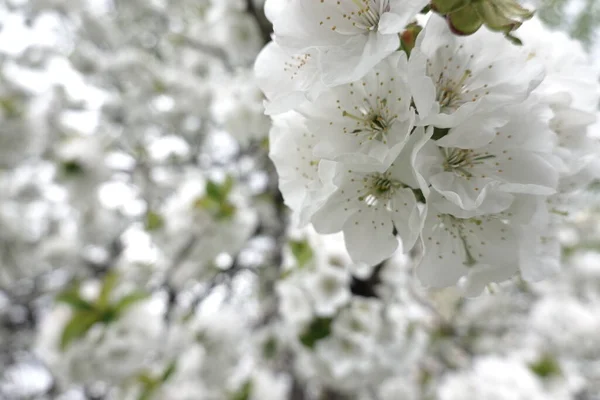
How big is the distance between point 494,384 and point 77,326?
1.61 metres

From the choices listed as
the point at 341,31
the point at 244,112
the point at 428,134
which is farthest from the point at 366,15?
the point at 244,112

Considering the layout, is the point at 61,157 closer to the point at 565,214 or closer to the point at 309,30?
the point at 309,30

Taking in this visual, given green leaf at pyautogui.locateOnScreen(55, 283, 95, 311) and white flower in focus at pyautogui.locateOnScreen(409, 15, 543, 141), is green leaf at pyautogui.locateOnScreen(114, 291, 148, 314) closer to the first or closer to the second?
green leaf at pyautogui.locateOnScreen(55, 283, 95, 311)

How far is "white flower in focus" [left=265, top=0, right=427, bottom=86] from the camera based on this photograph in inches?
16.5

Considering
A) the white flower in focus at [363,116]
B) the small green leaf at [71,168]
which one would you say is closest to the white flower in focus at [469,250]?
the white flower in focus at [363,116]

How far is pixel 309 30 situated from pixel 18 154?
2.11 m

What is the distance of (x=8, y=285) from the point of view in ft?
7.79

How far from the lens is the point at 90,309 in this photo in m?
1.43

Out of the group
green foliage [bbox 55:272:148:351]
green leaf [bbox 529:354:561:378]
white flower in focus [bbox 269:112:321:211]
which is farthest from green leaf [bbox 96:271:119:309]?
green leaf [bbox 529:354:561:378]

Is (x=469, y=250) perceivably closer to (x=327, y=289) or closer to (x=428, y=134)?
(x=428, y=134)

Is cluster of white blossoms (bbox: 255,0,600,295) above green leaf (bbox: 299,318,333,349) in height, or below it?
above

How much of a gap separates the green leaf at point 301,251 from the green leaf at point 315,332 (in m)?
0.19

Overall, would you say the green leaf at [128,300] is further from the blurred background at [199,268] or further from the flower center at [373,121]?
the flower center at [373,121]

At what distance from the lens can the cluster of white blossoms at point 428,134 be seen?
0.43 metres
